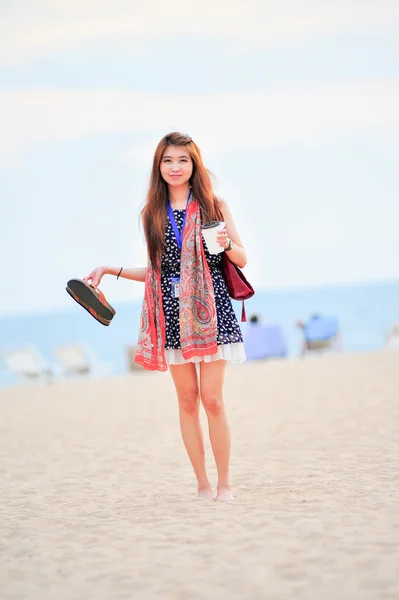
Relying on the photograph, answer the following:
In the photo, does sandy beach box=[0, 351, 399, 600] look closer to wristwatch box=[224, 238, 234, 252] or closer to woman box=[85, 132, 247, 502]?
woman box=[85, 132, 247, 502]

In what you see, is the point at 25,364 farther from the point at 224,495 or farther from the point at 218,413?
the point at 218,413

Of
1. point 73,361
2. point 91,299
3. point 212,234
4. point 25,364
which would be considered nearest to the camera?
point 212,234

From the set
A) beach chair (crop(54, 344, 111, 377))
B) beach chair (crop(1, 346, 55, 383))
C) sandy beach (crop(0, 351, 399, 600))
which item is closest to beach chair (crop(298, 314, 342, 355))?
beach chair (crop(54, 344, 111, 377))

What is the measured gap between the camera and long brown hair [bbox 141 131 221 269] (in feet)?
16.1

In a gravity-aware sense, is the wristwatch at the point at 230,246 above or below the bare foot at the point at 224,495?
above

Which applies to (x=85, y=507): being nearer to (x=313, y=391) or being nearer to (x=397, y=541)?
(x=397, y=541)

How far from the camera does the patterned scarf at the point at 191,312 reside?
479cm

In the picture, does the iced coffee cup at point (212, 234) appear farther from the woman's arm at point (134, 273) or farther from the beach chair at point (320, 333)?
the beach chair at point (320, 333)

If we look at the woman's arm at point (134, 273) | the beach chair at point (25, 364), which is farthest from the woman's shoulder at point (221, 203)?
the beach chair at point (25, 364)

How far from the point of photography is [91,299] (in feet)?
15.6

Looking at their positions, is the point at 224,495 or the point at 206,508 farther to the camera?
the point at 224,495

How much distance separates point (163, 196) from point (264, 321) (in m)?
50.9

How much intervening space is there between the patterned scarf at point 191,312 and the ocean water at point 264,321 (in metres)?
27.8

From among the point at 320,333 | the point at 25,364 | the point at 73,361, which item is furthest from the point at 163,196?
the point at 73,361
